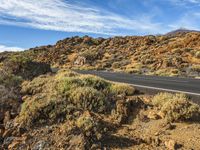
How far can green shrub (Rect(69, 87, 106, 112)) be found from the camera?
10535mm

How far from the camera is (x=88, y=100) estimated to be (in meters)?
10.7

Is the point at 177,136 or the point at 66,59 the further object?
the point at 66,59

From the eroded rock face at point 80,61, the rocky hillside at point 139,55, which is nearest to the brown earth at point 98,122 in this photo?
the rocky hillside at point 139,55

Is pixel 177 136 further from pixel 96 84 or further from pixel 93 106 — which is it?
pixel 96 84

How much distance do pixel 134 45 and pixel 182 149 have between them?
215 ft

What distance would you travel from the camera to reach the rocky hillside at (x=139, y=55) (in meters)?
41.4

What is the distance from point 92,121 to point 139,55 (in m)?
50.5

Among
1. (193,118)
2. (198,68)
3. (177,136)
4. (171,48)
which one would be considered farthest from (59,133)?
(171,48)

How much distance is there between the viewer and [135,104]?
35.2 feet

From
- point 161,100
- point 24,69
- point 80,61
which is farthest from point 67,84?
point 80,61

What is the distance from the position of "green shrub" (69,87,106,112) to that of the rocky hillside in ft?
68.8

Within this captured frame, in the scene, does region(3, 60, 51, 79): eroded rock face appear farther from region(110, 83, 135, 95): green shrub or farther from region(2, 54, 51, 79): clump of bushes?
region(110, 83, 135, 95): green shrub

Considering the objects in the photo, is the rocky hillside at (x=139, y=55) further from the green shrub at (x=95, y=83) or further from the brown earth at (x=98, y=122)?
the brown earth at (x=98, y=122)

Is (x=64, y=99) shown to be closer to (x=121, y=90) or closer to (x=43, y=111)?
(x=43, y=111)
